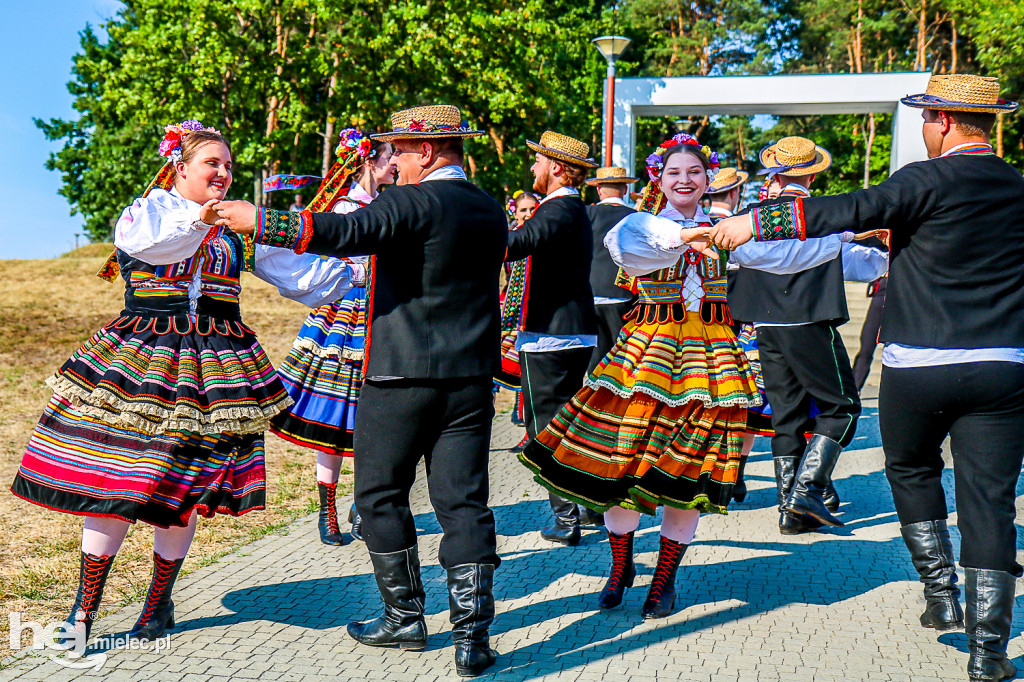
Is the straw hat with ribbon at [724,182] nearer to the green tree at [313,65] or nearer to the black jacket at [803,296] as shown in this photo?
the black jacket at [803,296]

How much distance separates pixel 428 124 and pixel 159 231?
110 cm

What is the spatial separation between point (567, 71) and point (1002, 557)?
1071 inches

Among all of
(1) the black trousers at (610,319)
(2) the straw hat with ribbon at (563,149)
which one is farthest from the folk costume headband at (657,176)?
(1) the black trousers at (610,319)

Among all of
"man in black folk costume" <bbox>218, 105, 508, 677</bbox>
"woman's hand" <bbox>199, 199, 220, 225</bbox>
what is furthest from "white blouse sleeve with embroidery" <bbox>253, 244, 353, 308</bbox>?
"woman's hand" <bbox>199, 199, 220, 225</bbox>

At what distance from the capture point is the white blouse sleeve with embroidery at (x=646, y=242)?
3.91m

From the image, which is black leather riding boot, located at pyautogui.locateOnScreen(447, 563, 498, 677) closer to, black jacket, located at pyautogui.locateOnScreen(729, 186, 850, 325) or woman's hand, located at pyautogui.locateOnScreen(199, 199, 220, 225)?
woman's hand, located at pyautogui.locateOnScreen(199, 199, 220, 225)

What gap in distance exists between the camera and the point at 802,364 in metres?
5.84

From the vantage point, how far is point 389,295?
361 cm

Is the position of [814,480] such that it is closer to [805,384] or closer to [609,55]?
[805,384]

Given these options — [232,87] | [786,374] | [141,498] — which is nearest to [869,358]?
[786,374]

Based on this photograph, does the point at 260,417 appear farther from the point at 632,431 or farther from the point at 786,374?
the point at 786,374

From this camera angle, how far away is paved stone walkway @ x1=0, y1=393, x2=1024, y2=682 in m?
3.55

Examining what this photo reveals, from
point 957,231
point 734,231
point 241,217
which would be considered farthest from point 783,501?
point 241,217

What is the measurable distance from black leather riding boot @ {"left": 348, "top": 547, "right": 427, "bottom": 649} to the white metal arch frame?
1776cm
